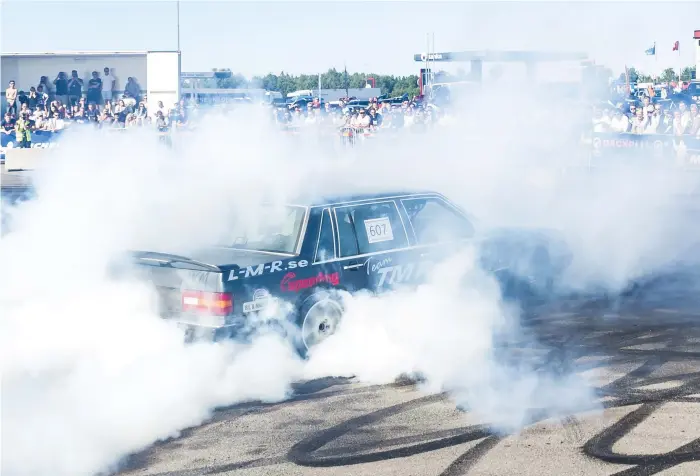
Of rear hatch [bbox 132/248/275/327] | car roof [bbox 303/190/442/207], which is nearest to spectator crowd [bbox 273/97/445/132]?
car roof [bbox 303/190/442/207]

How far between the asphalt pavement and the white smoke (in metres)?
0.18

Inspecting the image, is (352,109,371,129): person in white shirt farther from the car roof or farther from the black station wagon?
the car roof

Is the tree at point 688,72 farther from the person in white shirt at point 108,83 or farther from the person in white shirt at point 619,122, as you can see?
the person in white shirt at point 108,83

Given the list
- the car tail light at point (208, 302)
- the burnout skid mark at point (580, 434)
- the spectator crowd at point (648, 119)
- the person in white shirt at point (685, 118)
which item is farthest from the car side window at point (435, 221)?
the person in white shirt at point (685, 118)

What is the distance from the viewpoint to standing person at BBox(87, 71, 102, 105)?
24.0 m

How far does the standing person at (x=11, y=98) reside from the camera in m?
23.8

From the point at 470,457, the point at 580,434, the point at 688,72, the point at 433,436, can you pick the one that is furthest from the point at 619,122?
the point at 688,72

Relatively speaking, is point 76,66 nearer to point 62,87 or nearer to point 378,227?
point 62,87

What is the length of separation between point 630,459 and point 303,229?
273cm

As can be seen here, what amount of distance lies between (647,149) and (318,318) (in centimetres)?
1374

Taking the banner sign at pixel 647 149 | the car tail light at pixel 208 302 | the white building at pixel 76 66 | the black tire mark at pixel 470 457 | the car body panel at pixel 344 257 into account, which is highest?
the white building at pixel 76 66

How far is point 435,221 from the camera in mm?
7043

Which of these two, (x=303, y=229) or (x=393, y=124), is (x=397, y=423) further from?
(x=393, y=124)

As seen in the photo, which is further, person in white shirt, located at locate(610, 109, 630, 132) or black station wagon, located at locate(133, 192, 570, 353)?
person in white shirt, located at locate(610, 109, 630, 132)
